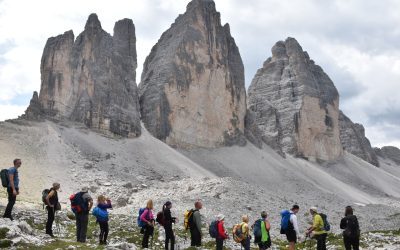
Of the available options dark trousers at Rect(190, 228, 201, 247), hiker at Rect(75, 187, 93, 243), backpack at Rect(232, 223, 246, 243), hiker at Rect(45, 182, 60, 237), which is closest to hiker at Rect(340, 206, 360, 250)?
backpack at Rect(232, 223, 246, 243)

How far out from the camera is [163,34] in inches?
4092

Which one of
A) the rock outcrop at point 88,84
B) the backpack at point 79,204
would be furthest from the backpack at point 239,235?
the rock outcrop at point 88,84

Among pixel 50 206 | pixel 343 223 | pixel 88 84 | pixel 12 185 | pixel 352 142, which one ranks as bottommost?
pixel 343 223

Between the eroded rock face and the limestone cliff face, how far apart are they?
2170cm

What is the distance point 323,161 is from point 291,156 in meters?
10.00

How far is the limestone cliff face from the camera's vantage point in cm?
12019

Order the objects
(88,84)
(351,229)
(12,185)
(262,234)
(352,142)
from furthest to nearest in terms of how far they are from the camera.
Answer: (352,142) → (88,84) → (262,234) → (12,185) → (351,229)

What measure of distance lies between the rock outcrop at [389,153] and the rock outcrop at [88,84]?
122 meters

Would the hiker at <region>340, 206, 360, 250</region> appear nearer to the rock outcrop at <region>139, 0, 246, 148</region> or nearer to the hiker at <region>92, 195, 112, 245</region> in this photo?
the hiker at <region>92, 195, 112, 245</region>

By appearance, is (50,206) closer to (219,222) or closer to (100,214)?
(100,214)

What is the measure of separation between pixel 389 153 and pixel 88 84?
135m

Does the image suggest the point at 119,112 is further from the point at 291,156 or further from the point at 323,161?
the point at 323,161

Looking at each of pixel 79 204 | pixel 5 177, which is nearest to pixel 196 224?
pixel 79 204

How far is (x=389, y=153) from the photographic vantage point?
7003 inches
